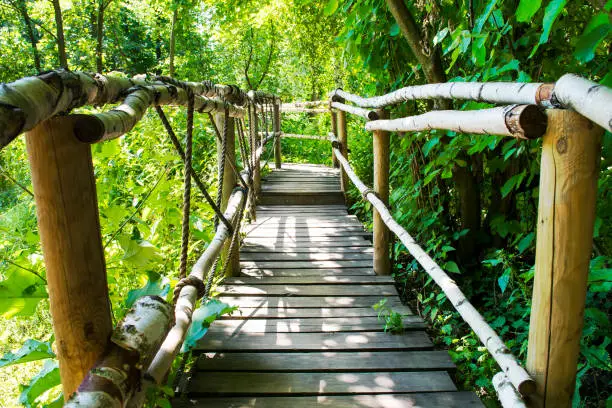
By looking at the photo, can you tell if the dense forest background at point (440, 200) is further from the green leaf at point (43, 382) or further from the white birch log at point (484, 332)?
the white birch log at point (484, 332)

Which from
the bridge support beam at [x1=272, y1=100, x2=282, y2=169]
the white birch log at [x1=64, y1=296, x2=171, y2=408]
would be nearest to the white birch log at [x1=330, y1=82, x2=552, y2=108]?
the white birch log at [x1=64, y1=296, x2=171, y2=408]

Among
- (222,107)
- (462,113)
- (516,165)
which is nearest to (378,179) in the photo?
(516,165)

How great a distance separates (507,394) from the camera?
1.10 metres

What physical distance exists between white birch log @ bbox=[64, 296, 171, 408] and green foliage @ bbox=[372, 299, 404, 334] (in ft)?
4.49

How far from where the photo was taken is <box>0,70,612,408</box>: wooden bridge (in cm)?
86

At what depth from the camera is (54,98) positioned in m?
0.76

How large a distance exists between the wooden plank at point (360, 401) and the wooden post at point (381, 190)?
126 centimetres

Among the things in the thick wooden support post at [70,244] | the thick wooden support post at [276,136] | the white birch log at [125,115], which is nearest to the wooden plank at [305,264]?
the white birch log at [125,115]

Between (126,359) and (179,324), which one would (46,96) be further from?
(179,324)

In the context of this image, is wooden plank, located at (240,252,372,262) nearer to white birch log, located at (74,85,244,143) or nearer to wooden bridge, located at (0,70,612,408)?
wooden bridge, located at (0,70,612,408)

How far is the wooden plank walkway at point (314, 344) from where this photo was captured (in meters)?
1.77

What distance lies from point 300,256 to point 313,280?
0.48 m

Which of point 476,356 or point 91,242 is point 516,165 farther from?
point 91,242

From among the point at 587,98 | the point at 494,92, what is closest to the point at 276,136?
the point at 494,92
